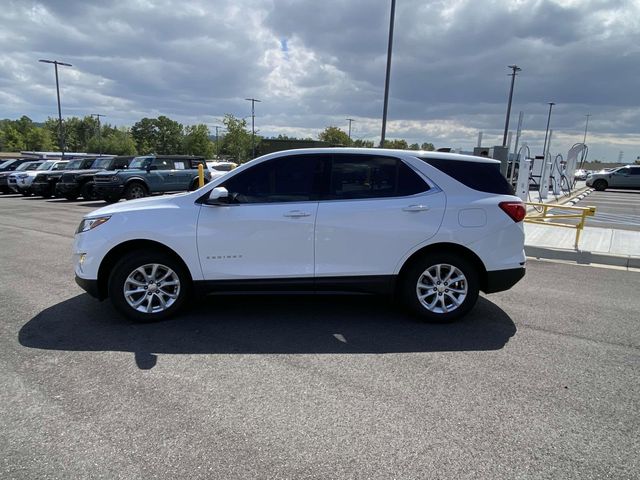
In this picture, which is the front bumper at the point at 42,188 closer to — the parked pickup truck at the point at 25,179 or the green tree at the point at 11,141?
the parked pickup truck at the point at 25,179

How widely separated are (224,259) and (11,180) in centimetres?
2299

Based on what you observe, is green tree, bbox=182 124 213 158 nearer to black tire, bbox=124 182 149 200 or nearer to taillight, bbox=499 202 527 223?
black tire, bbox=124 182 149 200

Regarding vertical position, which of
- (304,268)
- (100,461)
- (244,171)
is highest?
(244,171)

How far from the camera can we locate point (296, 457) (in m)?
2.44

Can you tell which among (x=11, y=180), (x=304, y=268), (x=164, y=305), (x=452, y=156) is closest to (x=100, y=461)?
(x=164, y=305)

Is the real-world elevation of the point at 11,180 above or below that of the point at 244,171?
below

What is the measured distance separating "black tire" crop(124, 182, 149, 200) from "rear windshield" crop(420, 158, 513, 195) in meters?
13.9

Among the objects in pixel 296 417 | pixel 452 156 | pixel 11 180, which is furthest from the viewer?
pixel 11 180

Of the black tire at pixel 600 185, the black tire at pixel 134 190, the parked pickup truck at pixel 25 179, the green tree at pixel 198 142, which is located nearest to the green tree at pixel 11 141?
the green tree at pixel 198 142

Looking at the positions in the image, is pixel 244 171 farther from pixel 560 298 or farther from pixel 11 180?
pixel 11 180

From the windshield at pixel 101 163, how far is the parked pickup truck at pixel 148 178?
255 cm

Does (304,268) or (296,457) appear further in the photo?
(304,268)

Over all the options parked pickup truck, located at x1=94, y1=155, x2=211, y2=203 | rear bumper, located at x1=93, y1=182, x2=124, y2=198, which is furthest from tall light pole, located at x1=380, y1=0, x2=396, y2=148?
rear bumper, located at x1=93, y1=182, x2=124, y2=198

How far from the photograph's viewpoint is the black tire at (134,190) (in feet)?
51.4
